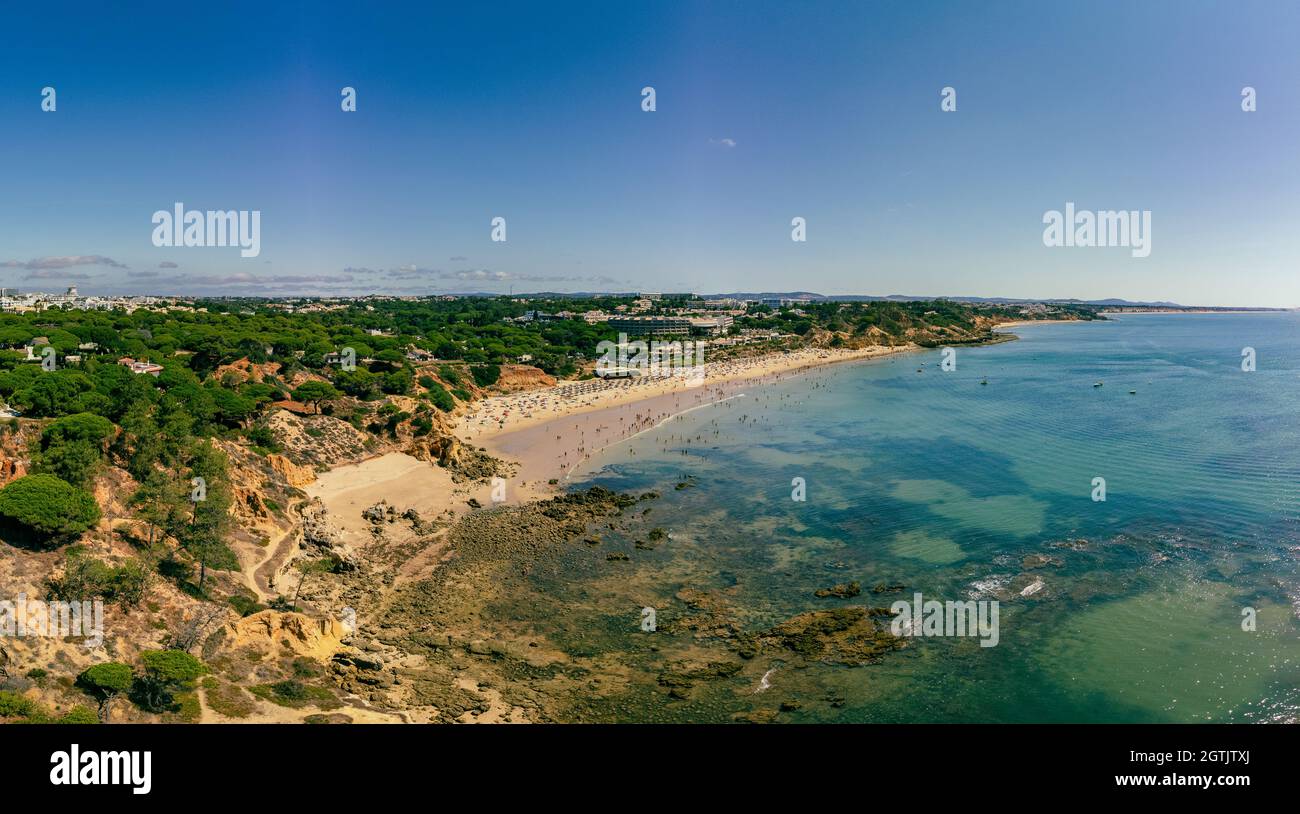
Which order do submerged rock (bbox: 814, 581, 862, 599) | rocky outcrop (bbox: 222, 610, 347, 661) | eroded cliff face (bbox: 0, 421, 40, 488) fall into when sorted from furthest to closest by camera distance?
submerged rock (bbox: 814, 581, 862, 599), eroded cliff face (bbox: 0, 421, 40, 488), rocky outcrop (bbox: 222, 610, 347, 661)

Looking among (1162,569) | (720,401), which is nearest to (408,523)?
(1162,569)

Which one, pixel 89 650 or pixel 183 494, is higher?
pixel 183 494

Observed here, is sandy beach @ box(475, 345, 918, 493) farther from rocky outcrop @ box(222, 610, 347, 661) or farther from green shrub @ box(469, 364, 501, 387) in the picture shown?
rocky outcrop @ box(222, 610, 347, 661)

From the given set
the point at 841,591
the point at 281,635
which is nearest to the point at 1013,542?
the point at 841,591

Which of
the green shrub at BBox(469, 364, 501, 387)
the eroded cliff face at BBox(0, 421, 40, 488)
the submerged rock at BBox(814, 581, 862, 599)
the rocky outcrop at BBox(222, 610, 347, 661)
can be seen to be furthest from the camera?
the green shrub at BBox(469, 364, 501, 387)

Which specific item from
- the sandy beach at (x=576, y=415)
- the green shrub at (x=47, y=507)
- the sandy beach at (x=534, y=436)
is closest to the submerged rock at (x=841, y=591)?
the sandy beach at (x=534, y=436)

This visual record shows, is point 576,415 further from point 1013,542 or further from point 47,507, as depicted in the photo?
point 47,507

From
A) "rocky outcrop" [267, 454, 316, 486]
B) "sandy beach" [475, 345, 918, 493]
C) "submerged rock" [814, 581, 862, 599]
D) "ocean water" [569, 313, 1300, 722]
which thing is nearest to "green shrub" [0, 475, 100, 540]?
"rocky outcrop" [267, 454, 316, 486]

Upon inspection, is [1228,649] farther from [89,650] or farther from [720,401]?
[720,401]
